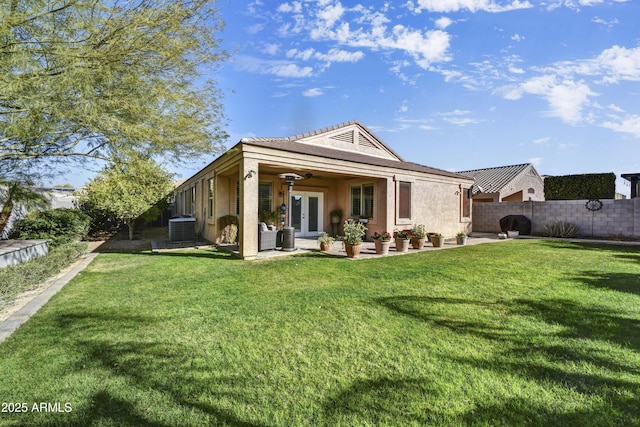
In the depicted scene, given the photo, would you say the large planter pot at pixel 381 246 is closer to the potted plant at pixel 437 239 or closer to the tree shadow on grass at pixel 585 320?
the potted plant at pixel 437 239

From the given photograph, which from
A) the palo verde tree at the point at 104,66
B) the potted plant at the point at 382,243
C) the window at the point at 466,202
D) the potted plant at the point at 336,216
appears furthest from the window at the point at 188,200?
the window at the point at 466,202

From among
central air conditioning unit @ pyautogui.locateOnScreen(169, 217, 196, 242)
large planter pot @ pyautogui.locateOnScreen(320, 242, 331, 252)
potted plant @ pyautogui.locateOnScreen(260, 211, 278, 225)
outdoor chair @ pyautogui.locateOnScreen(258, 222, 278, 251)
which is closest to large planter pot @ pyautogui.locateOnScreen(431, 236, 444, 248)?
large planter pot @ pyautogui.locateOnScreen(320, 242, 331, 252)

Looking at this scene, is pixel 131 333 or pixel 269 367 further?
pixel 131 333

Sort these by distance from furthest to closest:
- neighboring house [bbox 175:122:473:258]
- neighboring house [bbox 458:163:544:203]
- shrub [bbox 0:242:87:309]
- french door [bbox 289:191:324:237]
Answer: neighboring house [bbox 458:163:544:203]
french door [bbox 289:191:324:237]
neighboring house [bbox 175:122:473:258]
shrub [bbox 0:242:87:309]

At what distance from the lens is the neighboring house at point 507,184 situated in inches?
839

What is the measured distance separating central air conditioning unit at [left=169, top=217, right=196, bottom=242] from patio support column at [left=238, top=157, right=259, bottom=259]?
5685 millimetres

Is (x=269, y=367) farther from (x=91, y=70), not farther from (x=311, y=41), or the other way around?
(x=311, y=41)

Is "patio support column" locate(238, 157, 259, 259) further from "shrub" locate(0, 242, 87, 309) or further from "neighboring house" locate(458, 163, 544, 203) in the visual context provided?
"neighboring house" locate(458, 163, 544, 203)

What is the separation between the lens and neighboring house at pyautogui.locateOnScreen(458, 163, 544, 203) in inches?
A: 839

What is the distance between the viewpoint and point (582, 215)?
14.6 m

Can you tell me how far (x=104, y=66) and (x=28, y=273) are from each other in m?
4.54

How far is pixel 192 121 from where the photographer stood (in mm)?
7008

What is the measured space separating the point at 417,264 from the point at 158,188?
591 inches

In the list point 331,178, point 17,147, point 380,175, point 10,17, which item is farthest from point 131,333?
point 331,178
